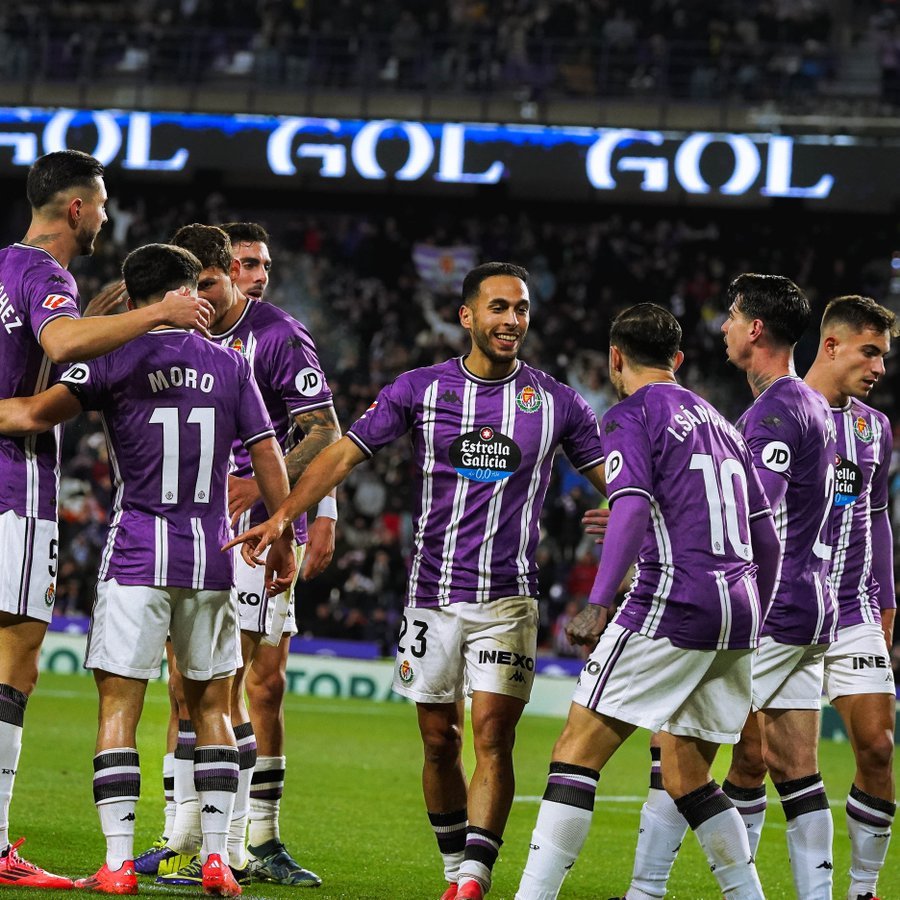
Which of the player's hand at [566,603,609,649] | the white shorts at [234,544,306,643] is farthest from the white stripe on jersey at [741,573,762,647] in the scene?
the white shorts at [234,544,306,643]

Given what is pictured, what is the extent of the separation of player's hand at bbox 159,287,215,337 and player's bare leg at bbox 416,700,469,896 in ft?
5.64

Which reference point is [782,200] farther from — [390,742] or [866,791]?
[866,791]

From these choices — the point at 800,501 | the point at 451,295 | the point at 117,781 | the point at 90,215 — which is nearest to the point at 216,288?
the point at 90,215

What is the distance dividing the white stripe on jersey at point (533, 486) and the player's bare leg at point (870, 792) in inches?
61.0

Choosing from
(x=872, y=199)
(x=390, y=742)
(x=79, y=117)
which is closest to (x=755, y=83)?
(x=872, y=199)

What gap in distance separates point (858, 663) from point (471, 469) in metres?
1.87

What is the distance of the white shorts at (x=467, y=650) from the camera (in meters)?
5.63

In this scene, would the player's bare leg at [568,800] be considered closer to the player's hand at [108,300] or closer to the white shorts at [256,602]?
the white shorts at [256,602]

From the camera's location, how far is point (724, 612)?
499 cm

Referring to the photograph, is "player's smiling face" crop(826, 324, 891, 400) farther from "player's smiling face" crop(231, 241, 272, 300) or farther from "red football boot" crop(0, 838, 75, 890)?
"red football boot" crop(0, 838, 75, 890)

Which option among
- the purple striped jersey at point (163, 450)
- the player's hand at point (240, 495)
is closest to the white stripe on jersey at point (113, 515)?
the purple striped jersey at point (163, 450)

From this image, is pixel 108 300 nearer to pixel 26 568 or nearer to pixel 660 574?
pixel 26 568

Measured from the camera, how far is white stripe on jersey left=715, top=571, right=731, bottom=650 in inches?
196

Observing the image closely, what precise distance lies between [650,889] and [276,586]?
6.22 ft
